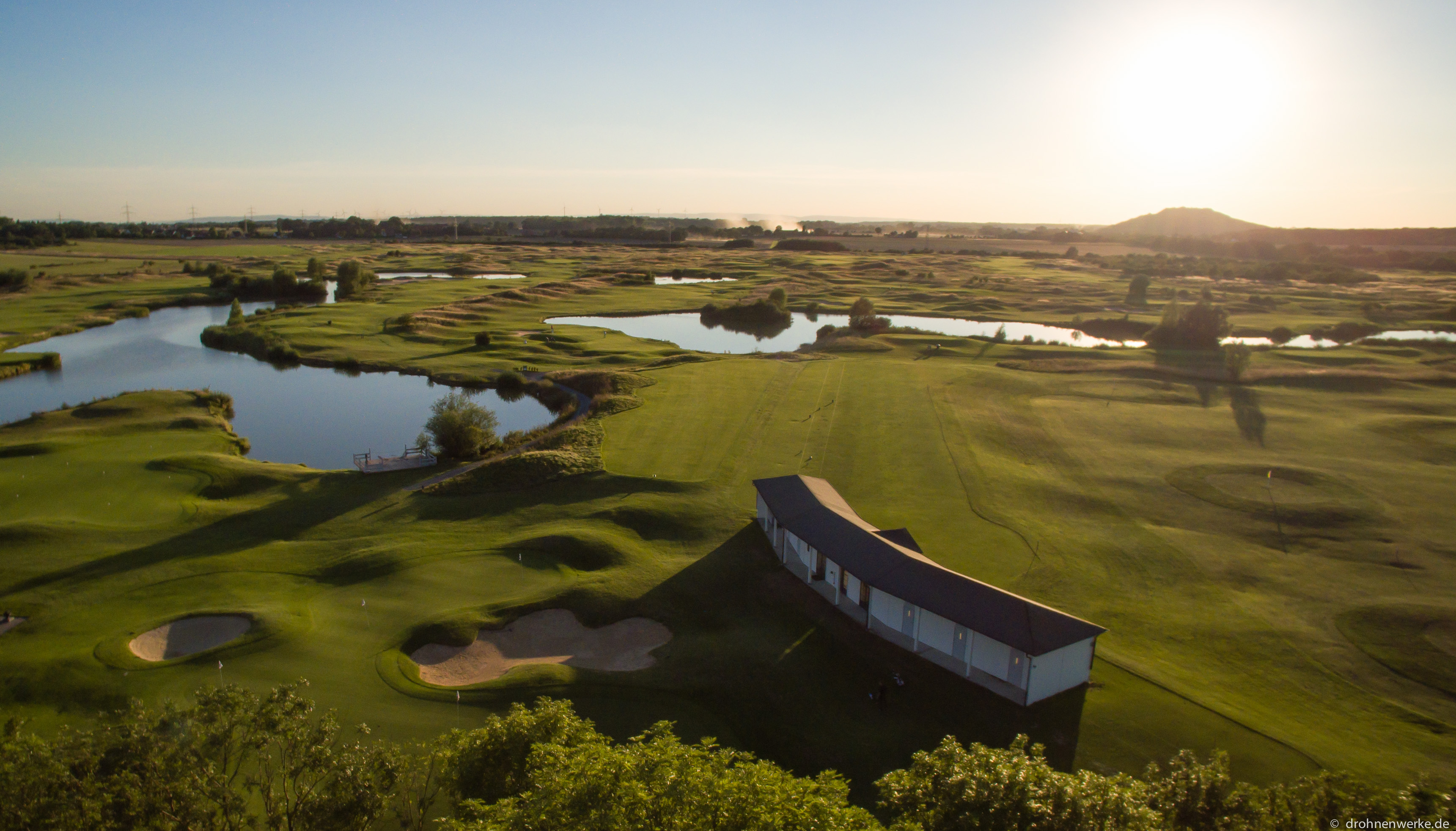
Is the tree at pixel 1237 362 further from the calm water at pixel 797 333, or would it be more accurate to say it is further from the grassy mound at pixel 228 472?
the grassy mound at pixel 228 472

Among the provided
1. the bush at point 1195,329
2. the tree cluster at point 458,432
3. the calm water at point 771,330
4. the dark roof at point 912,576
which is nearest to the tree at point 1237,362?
A: the bush at point 1195,329

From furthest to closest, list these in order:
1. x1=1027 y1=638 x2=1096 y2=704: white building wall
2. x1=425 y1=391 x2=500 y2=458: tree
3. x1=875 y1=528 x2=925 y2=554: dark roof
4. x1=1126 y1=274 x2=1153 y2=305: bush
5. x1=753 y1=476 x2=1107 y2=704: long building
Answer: x1=1126 y1=274 x2=1153 y2=305: bush
x1=425 y1=391 x2=500 y2=458: tree
x1=875 y1=528 x2=925 y2=554: dark roof
x1=753 y1=476 x2=1107 y2=704: long building
x1=1027 y1=638 x2=1096 y2=704: white building wall

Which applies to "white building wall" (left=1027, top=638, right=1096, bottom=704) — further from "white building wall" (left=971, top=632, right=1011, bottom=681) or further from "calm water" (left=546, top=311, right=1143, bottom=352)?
"calm water" (left=546, top=311, right=1143, bottom=352)

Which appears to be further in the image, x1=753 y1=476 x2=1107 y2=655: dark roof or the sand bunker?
the sand bunker

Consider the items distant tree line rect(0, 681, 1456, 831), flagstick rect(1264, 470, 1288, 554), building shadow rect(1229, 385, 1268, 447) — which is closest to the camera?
distant tree line rect(0, 681, 1456, 831)

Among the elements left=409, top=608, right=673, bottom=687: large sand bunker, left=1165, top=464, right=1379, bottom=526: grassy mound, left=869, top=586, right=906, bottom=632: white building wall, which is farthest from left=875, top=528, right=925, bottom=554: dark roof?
left=1165, top=464, right=1379, bottom=526: grassy mound

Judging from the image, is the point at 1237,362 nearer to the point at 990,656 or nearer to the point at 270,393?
the point at 990,656
